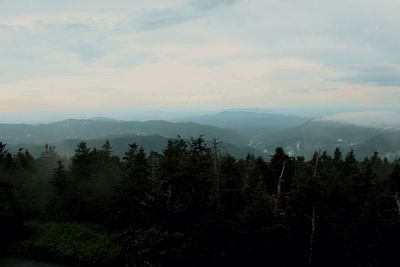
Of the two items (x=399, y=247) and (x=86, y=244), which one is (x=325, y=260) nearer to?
(x=399, y=247)

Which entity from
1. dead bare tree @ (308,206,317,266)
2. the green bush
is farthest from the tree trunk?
the green bush

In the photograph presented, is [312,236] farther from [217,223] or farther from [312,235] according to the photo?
[217,223]

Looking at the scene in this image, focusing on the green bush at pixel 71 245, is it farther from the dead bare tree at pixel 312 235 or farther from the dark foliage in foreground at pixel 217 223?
the dead bare tree at pixel 312 235

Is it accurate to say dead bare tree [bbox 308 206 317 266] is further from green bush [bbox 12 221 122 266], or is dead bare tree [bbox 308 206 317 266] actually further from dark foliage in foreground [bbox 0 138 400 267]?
green bush [bbox 12 221 122 266]

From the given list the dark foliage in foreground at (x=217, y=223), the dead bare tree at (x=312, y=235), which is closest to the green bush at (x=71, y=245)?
the dark foliage in foreground at (x=217, y=223)

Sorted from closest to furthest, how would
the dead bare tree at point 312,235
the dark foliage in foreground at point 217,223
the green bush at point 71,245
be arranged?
1. the dark foliage in foreground at point 217,223
2. the dead bare tree at point 312,235
3. the green bush at point 71,245

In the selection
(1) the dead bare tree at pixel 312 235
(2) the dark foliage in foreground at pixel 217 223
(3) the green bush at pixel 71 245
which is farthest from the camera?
(3) the green bush at pixel 71 245

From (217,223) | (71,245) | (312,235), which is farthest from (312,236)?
(71,245)

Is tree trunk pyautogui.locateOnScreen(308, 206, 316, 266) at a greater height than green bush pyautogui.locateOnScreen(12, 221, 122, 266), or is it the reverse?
tree trunk pyautogui.locateOnScreen(308, 206, 316, 266)

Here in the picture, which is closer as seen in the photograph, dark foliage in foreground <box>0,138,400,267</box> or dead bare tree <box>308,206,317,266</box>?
dark foliage in foreground <box>0,138,400,267</box>

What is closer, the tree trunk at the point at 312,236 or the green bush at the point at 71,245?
the tree trunk at the point at 312,236

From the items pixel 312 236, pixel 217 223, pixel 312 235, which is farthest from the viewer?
pixel 217 223

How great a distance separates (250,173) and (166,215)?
23875 mm

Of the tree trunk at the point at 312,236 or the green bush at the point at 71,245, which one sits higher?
the tree trunk at the point at 312,236
